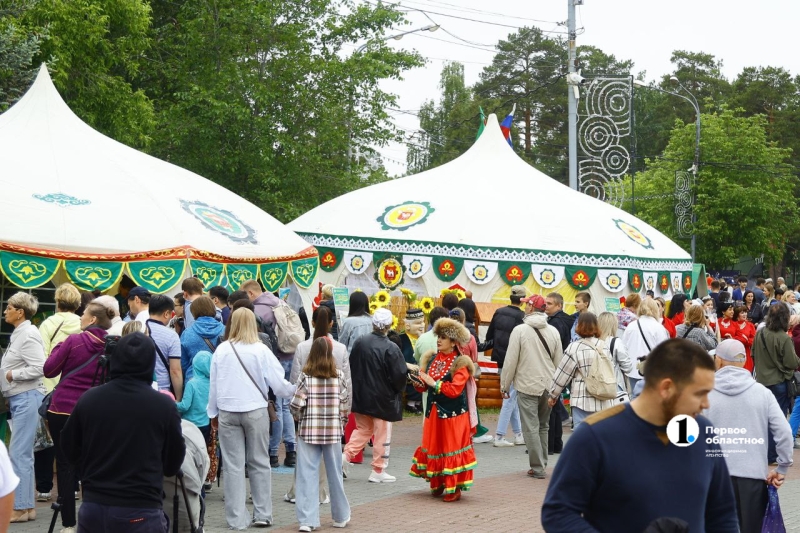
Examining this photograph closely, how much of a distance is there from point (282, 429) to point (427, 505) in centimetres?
228

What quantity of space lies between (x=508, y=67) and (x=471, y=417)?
5591cm

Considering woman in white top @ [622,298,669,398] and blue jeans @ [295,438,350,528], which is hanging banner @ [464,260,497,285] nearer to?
woman in white top @ [622,298,669,398]

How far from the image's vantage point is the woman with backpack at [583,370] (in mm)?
10266

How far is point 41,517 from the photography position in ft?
28.8

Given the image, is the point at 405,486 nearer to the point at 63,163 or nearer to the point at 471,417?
the point at 471,417

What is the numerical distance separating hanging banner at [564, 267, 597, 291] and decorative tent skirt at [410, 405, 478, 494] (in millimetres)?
10728

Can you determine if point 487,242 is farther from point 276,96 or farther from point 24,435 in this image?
point 24,435

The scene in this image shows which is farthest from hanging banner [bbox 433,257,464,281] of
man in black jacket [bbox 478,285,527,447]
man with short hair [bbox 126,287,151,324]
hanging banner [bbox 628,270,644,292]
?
man with short hair [bbox 126,287,151,324]

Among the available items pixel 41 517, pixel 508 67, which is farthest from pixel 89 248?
pixel 508 67

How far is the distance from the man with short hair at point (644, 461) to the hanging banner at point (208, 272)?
1081 centimetres

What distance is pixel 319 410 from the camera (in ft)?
28.2

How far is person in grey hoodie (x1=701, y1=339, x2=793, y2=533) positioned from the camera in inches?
254

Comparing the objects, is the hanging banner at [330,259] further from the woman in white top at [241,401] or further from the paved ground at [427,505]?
the woman in white top at [241,401]

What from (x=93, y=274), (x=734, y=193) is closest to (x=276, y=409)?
(x=93, y=274)
